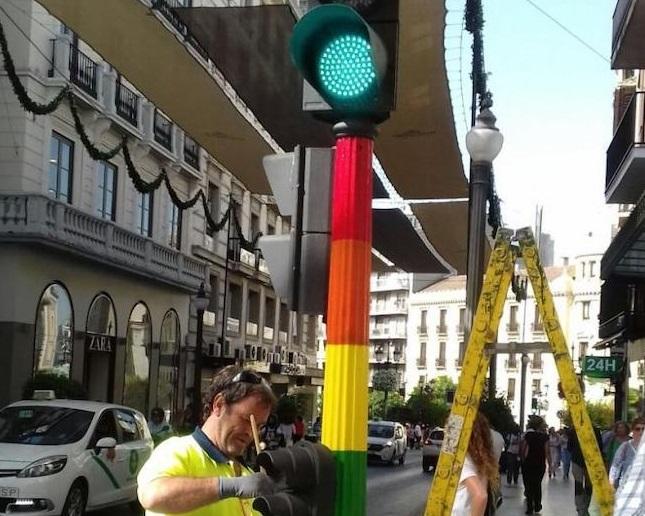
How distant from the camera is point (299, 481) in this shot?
2910mm

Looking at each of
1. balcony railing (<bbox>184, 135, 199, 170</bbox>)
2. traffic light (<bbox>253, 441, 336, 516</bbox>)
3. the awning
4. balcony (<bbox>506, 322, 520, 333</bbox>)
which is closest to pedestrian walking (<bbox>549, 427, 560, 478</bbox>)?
balcony railing (<bbox>184, 135, 199, 170</bbox>)

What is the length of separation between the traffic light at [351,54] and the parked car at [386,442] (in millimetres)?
32661

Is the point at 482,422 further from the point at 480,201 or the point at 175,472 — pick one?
the point at 480,201

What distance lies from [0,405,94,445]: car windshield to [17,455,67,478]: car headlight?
574mm

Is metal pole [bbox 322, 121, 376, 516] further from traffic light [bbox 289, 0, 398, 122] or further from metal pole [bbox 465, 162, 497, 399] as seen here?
metal pole [bbox 465, 162, 497, 399]

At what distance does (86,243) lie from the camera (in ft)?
90.9

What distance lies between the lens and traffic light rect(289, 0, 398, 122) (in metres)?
3.54

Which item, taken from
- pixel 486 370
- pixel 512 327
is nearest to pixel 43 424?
pixel 486 370

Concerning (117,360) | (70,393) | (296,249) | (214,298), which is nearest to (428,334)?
(214,298)

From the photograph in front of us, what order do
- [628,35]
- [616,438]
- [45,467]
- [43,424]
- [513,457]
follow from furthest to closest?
[513,457] → [628,35] → [43,424] → [616,438] → [45,467]

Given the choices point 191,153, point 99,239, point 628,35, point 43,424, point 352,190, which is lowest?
point 43,424

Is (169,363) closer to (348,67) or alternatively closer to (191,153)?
(191,153)

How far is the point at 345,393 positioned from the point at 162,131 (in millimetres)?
31492

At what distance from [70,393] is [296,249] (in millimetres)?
19848
